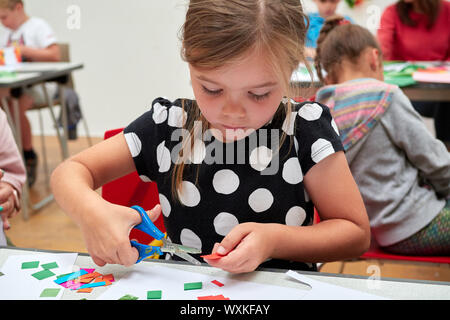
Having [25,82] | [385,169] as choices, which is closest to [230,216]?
[385,169]

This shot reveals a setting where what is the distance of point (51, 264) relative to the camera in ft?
2.55

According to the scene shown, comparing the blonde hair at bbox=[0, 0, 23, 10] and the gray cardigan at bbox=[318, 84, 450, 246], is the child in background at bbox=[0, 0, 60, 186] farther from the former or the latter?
the gray cardigan at bbox=[318, 84, 450, 246]

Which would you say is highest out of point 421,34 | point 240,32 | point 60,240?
point 240,32

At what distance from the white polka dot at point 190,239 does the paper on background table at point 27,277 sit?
23cm

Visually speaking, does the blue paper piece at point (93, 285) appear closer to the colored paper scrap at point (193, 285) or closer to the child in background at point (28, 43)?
the colored paper scrap at point (193, 285)

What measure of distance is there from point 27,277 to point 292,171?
0.47 meters

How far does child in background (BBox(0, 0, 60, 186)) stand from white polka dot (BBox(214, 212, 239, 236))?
272 centimetres

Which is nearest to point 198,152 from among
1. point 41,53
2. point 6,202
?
point 6,202

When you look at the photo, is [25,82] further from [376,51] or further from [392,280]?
[392,280]

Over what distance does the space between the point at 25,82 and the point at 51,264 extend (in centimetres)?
220

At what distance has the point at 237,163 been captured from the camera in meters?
0.92

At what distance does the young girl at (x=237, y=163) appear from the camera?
0.74 meters

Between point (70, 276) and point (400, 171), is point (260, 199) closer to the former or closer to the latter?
point (70, 276)

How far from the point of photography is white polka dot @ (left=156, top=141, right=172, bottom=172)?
37.6 inches
